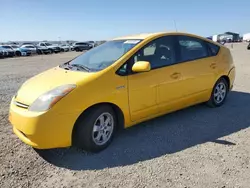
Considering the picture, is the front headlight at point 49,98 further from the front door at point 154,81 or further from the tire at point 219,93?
the tire at point 219,93

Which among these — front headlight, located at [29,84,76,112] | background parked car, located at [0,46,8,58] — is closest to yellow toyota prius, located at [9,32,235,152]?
front headlight, located at [29,84,76,112]

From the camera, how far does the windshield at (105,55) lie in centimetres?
388

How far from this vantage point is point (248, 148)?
3.61 m

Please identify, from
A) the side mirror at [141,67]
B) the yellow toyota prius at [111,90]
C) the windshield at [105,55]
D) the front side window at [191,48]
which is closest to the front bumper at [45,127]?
the yellow toyota prius at [111,90]

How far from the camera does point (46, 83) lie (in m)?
3.56

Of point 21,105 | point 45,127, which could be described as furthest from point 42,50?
point 45,127

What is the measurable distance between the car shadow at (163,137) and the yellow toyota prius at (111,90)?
22cm

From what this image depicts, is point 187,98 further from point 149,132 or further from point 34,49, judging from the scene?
point 34,49

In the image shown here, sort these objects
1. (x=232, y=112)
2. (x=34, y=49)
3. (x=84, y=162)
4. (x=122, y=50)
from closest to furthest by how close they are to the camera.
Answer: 1. (x=84, y=162)
2. (x=122, y=50)
3. (x=232, y=112)
4. (x=34, y=49)

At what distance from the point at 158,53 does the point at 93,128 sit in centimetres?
170

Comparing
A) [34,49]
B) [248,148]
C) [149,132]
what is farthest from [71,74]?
[34,49]

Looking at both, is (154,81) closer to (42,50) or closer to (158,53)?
(158,53)

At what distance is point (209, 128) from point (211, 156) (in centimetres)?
102

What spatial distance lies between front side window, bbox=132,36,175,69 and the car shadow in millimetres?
1093
